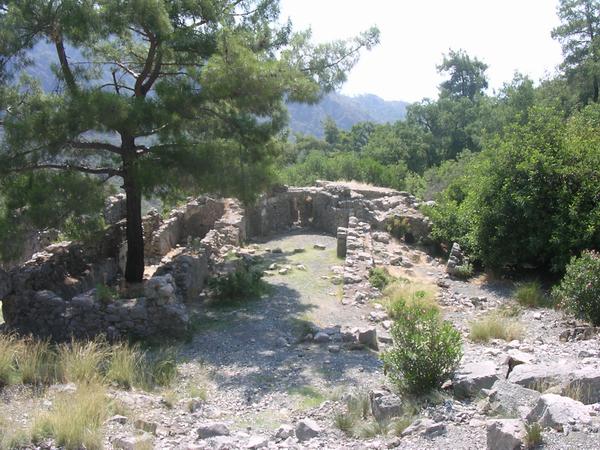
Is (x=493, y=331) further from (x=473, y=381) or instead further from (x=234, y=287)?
(x=234, y=287)

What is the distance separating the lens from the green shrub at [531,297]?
11320 mm

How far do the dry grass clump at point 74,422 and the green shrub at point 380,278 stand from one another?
7.53 m

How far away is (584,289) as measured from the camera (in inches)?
356

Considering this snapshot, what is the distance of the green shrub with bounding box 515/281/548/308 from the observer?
11.3m

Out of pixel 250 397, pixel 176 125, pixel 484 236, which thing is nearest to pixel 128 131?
pixel 176 125

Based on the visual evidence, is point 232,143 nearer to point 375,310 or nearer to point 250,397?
point 375,310

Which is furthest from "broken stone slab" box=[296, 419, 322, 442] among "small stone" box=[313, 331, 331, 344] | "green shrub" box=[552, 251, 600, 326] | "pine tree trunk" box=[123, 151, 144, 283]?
"pine tree trunk" box=[123, 151, 144, 283]

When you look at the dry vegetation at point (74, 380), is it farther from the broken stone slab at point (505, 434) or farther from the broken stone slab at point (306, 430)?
the broken stone slab at point (505, 434)

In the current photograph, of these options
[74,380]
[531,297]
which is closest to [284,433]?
[74,380]

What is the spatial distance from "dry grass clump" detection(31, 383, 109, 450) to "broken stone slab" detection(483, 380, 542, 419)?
3508 mm

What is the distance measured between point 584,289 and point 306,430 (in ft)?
17.9

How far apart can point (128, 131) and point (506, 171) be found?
8.11 m

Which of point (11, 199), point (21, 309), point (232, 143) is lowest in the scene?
point (21, 309)

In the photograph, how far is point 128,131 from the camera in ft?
34.7
